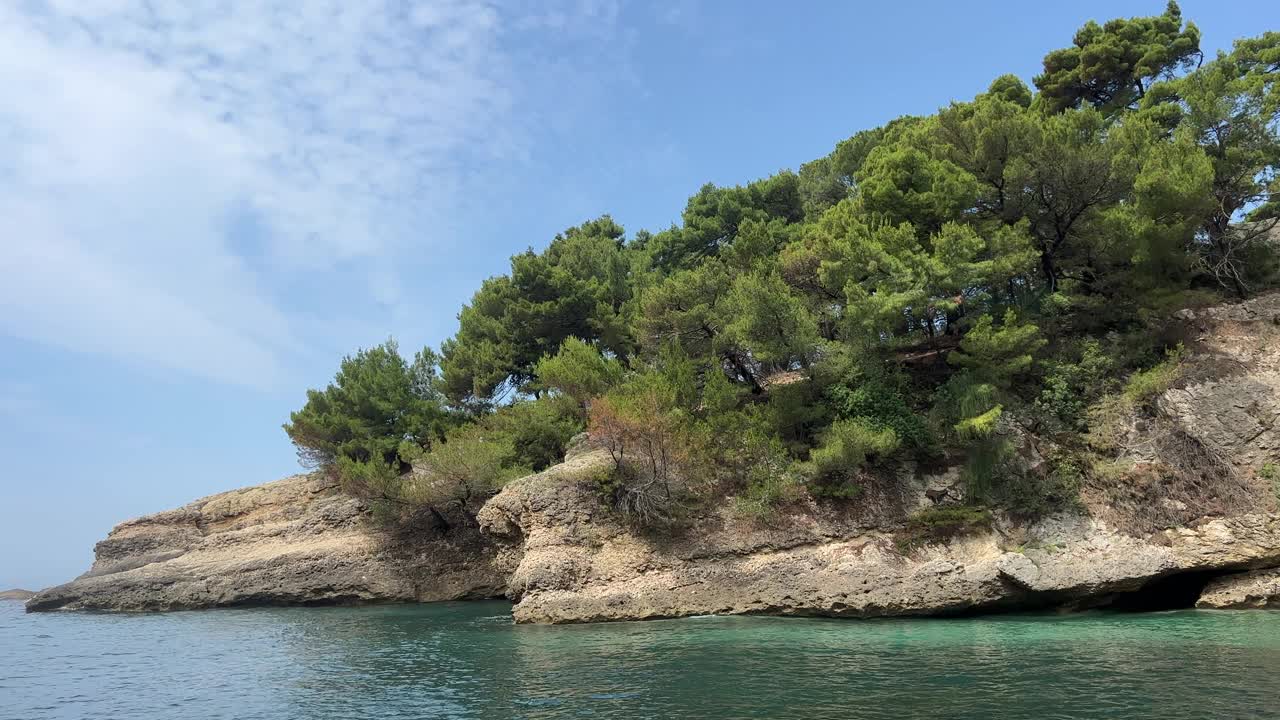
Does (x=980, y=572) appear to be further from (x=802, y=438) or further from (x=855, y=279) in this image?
(x=855, y=279)

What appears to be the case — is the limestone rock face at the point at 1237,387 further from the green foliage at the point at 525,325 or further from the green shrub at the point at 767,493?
the green foliage at the point at 525,325

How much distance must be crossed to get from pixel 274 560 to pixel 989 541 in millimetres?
28723

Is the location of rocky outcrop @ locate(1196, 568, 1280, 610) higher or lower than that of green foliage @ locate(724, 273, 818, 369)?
lower

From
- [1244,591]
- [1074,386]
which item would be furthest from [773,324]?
[1244,591]

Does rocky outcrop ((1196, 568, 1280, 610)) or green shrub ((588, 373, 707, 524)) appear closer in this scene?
rocky outcrop ((1196, 568, 1280, 610))

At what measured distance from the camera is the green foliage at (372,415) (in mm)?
35344

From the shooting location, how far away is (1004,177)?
24281 mm

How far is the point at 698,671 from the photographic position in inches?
521

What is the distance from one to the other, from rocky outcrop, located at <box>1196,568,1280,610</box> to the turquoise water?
93cm

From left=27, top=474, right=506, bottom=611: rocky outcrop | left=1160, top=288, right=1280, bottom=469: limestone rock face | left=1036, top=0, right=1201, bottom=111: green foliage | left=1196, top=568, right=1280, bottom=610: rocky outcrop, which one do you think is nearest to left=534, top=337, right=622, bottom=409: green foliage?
left=27, top=474, right=506, bottom=611: rocky outcrop

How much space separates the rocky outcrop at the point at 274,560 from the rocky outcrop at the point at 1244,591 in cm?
2348

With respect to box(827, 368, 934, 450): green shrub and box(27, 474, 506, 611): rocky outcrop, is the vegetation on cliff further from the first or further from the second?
box(27, 474, 506, 611): rocky outcrop

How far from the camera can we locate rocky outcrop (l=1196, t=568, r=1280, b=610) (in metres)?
17.0

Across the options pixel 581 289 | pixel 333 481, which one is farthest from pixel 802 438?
pixel 333 481
